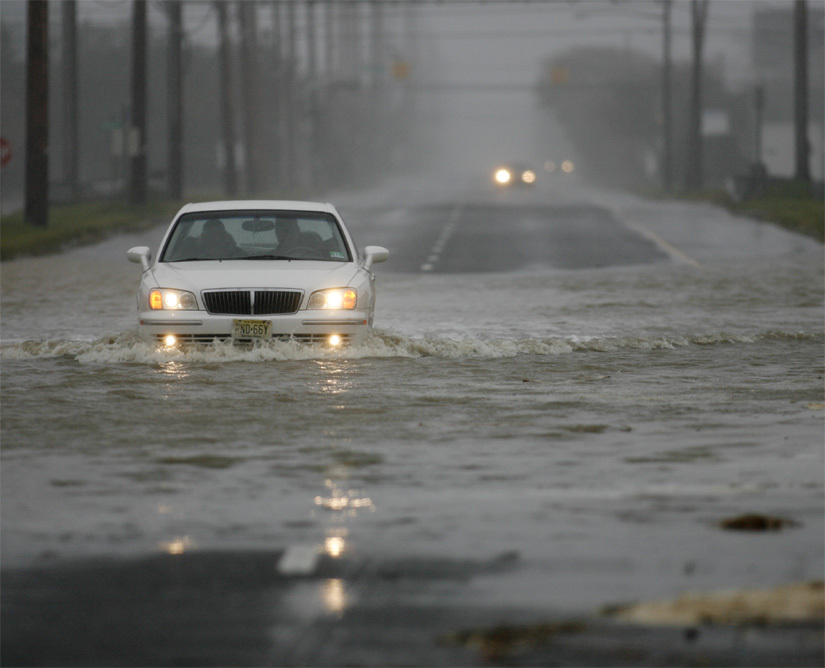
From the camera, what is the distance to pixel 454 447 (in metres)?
10.2

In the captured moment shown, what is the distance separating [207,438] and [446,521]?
2.87m

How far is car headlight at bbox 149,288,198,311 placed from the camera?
14.6m

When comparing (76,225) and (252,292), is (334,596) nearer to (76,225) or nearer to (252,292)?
(252,292)

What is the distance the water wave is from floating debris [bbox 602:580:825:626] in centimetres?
821

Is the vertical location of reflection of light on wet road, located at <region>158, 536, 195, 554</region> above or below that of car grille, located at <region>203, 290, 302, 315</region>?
below

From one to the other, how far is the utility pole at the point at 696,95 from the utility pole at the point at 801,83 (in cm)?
1594

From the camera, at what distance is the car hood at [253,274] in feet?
47.9

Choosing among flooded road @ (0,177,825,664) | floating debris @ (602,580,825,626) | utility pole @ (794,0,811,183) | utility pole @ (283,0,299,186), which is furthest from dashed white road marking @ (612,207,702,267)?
utility pole @ (283,0,299,186)

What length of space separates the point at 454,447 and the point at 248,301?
463cm

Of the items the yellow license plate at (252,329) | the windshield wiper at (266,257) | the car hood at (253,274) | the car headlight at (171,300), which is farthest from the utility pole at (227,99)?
the yellow license plate at (252,329)

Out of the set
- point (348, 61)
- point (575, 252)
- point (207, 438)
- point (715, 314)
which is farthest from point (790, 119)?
point (207, 438)

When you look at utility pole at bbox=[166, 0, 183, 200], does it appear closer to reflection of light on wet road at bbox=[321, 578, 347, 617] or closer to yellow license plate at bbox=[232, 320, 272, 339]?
yellow license plate at bbox=[232, 320, 272, 339]

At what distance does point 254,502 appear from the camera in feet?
27.9

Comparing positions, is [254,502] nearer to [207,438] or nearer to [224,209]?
[207,438]
